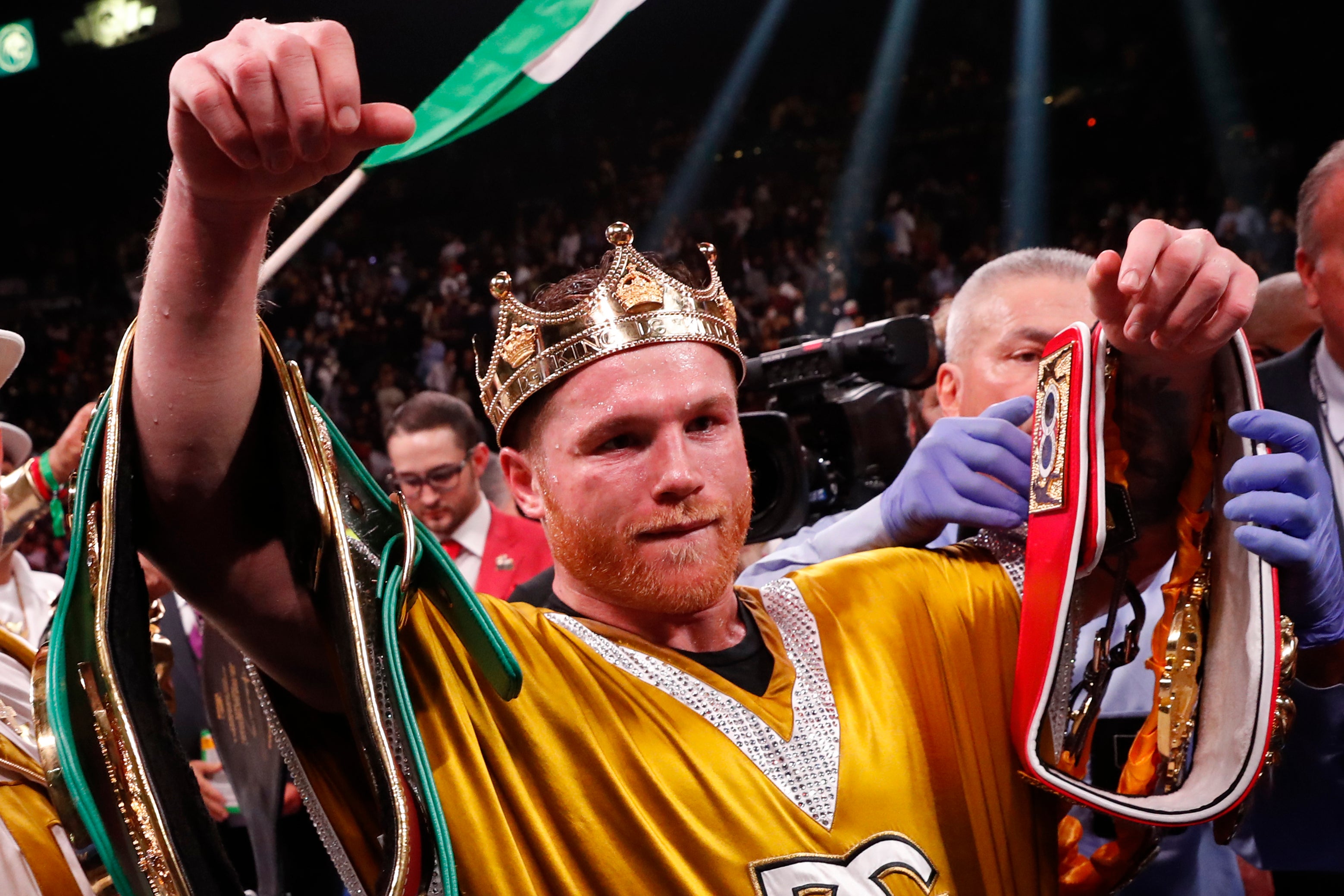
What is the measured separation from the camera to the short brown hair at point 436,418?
11.0ft

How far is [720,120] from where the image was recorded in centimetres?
1048

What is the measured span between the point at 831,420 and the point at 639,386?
70 cm

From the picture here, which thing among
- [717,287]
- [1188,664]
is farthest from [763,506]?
[1188,664]

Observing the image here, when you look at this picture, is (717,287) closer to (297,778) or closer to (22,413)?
(297,778)

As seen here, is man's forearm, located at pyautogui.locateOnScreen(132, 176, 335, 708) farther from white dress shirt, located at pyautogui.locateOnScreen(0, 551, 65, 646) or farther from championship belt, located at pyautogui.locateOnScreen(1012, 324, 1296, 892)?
white dress shirt, located at pyautogui.locateOnScreen(0, 551, 65, 646)

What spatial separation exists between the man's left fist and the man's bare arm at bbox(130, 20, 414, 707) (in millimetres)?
733

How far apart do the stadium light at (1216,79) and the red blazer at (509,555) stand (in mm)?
6956

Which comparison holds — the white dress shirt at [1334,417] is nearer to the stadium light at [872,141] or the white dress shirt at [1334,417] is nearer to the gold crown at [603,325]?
the gold crown at [603,325]

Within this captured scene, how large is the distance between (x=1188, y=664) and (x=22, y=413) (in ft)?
31.4

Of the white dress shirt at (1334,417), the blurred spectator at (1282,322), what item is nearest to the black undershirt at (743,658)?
the white dress shirt at (1334,417)

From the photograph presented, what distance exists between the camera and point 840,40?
10.2 meters

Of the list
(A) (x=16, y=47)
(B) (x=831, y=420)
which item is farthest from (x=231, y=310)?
(A) (x=16, y=47)

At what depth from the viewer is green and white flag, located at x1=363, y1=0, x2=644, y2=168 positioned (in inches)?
96.6

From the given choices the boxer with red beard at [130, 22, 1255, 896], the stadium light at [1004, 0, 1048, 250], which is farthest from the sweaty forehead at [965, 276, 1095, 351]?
the stadium light at [1004, 0, 1048, 250]
